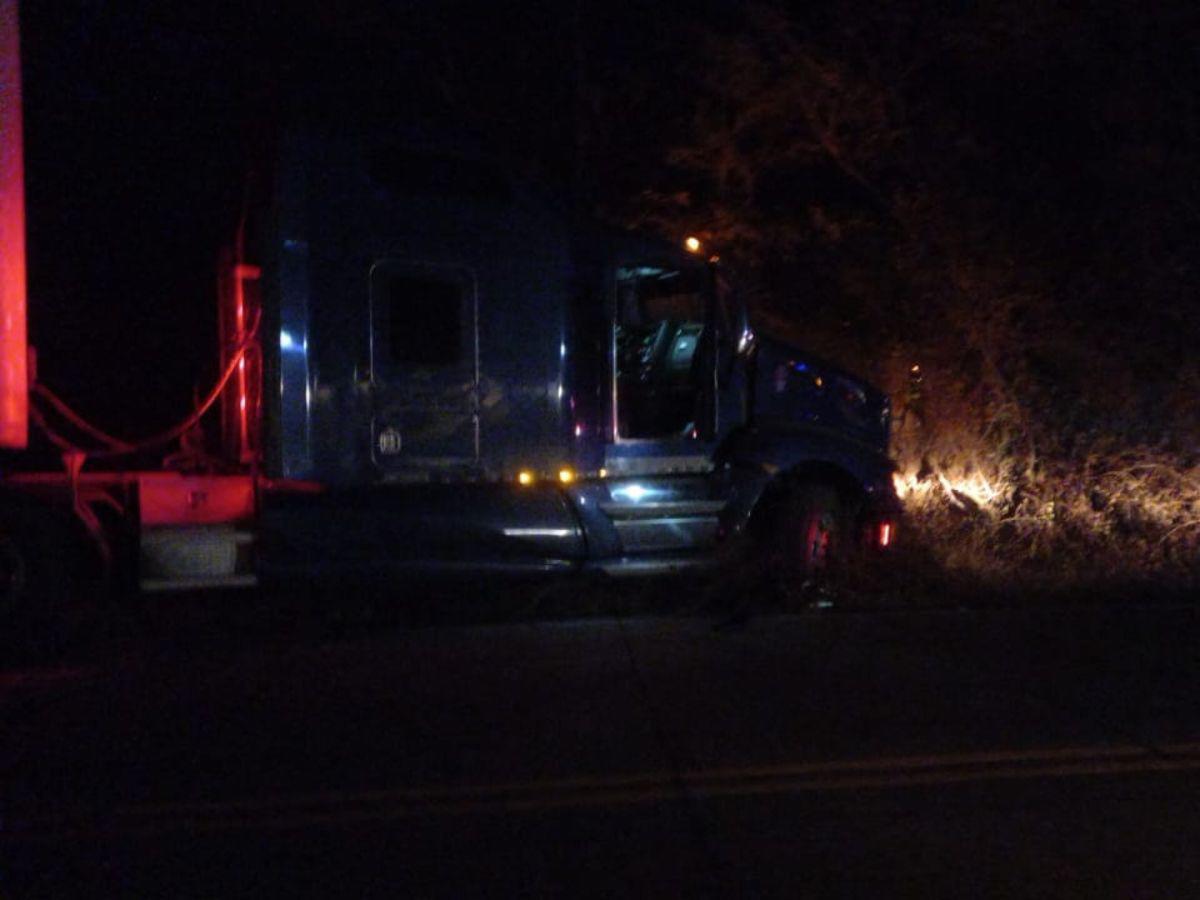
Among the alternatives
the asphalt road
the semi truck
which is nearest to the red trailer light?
the semi truck

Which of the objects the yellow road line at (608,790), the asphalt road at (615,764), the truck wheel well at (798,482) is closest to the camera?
the asphalt road at (615,764)

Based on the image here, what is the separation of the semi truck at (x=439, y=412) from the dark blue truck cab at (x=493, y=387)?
0.02 metres

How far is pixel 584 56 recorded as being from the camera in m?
15.4

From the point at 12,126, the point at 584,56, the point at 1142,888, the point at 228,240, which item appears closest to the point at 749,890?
the point at 1142,888

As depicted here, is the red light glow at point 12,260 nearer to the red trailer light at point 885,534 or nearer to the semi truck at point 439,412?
the semi truck at point 439,412

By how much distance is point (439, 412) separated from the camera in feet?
33.6

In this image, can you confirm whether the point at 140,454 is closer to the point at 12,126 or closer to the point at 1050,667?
the point at 12,126

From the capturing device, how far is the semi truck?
9.80 m

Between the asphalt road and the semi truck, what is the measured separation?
0.74 metres

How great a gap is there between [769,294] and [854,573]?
14.6 ft

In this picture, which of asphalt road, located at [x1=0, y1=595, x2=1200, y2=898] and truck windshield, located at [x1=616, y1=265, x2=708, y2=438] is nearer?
asphalt road, located at [x1=0, y1=595, x2=1200, y2=898]

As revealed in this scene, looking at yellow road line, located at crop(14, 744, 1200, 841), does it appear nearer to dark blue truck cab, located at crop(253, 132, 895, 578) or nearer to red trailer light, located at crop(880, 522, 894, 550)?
dark blue truck cab, located at crop(253, 132, 895, 578)

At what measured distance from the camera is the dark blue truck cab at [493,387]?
9867 mm

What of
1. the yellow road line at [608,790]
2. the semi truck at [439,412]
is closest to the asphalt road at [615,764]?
the yellow road line at [608,790]
